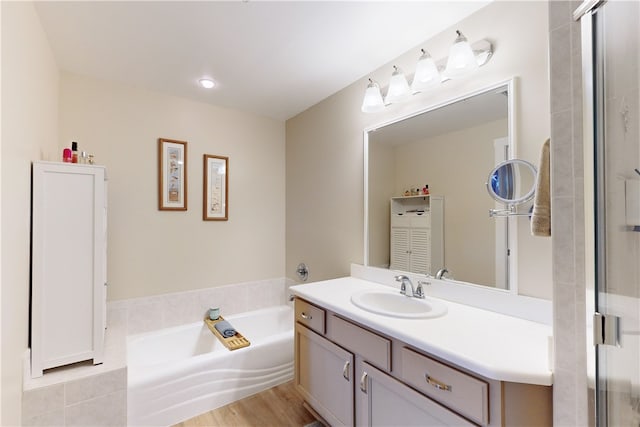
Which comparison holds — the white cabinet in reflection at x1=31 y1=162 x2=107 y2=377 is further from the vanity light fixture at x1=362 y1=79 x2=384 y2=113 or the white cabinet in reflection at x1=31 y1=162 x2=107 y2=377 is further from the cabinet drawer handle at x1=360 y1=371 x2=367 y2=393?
the vanity light fixture at x1=362 y1=79 x2=384 y2=113

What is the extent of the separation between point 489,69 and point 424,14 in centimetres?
45

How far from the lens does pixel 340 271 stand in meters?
2.37

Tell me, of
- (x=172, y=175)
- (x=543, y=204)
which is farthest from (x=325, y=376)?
(x=172, y=175)

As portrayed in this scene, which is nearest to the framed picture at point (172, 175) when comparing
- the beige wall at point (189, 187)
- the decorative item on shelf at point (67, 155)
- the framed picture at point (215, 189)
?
the beige wall at point (189, 187)

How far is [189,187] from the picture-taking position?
259cm

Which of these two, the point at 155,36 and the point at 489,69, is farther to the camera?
the point at 155,36

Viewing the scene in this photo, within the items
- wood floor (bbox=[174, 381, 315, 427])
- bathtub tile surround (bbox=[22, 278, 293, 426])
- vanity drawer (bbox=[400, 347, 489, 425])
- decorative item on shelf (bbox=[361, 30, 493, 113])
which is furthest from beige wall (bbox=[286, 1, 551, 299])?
bathtub tile surround (bbox=[22, 278, 293, 426])

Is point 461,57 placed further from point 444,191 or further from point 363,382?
point 363,382

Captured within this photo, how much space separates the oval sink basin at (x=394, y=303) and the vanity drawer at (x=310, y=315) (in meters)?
0.23

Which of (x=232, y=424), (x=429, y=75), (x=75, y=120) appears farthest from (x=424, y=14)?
(x=232, y=424)

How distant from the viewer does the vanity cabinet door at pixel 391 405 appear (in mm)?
1058

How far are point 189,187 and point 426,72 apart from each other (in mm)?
2116

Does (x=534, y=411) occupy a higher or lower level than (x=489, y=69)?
lower

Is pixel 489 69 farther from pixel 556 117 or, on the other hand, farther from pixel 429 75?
pixel 556 117
